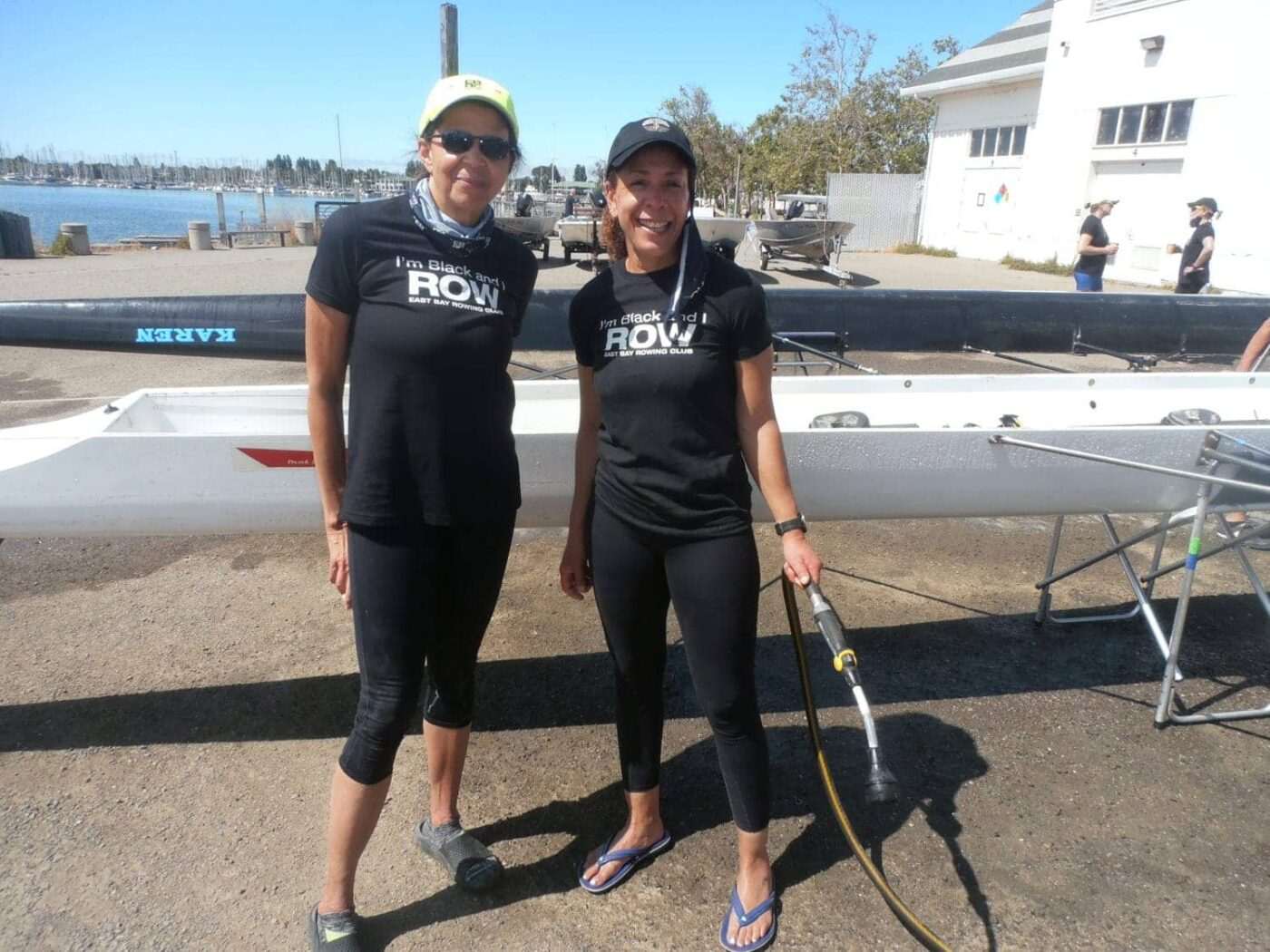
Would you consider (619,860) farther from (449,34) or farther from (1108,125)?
(1108,125)

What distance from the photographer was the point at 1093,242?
404 inches

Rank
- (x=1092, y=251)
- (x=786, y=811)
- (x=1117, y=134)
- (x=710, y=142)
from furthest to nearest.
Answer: (x=710, y=142), (x=1117, y=134), (x=1092, y=251), (x=786, y=811)

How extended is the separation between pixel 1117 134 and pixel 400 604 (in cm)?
2059

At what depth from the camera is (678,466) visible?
1917mm

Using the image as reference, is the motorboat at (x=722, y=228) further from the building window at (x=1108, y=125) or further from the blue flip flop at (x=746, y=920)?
the blue flip flop at (x=746, y=920)

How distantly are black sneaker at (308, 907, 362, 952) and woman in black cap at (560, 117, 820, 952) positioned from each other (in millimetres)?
882

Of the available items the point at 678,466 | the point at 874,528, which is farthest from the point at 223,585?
the point at 874,528

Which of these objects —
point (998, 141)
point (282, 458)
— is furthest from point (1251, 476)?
point (998, 141)

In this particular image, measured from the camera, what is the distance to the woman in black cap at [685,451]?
188cm

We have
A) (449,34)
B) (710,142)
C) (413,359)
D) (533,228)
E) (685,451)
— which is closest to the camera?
(413,359)

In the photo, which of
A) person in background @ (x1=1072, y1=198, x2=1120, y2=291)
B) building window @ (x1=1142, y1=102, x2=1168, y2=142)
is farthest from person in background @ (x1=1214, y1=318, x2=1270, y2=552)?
building window @ (x1=1142, y1=102, x2=1168, y2=142)

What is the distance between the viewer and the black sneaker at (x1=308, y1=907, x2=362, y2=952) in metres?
2.02

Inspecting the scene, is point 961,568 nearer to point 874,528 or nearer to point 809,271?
point 874,528

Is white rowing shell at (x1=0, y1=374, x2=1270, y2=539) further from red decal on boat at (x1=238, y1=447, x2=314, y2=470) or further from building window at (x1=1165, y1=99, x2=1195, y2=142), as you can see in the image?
building window at (x1=1165, y1=99, x2=1195, y2=142)
